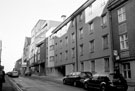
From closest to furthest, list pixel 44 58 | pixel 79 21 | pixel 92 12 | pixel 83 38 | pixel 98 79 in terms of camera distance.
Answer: pixel 98 79, pixel 92 12, pixel 83 38, pixel 79 21, pixel 44 58

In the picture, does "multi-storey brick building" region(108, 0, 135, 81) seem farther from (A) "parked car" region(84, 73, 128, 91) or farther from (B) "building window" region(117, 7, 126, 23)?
(A) "parked car" region(84, 73, 128, 91)

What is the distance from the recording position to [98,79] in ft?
50.4

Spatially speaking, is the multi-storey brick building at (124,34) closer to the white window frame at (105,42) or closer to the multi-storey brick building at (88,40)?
the multi-storey brick building at (88,40)

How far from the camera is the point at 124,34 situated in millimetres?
20703

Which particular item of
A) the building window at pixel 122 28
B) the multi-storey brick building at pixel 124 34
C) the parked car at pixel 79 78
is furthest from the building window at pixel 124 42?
the parked car at pixel 79 78

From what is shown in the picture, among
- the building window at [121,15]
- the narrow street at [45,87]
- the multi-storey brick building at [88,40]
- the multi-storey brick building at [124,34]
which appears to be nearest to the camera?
the narrow street at [45,87]

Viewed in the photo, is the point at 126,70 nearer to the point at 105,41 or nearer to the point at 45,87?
the point at 105,41

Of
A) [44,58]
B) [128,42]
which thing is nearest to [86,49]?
[128,42]

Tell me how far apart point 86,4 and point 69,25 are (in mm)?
8385

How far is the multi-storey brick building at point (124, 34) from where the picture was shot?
1948 cm

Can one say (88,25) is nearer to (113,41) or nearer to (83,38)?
(83,38)

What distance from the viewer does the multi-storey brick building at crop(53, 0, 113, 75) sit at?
24.5 meters

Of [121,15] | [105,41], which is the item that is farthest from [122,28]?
[105,41]

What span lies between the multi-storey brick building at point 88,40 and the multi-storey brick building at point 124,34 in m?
1.47
